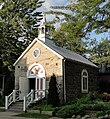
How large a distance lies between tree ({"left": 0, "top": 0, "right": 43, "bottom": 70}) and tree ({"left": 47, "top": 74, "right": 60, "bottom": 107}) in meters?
14.3

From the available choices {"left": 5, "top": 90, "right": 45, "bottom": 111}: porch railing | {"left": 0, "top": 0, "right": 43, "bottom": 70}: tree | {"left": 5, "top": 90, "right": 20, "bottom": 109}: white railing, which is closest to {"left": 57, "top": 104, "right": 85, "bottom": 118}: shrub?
{"left": 5, "top": 90, "right": 45, "bottom": 111}: porch railing

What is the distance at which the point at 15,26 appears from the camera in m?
40.2

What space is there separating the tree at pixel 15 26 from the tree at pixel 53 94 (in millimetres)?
14333

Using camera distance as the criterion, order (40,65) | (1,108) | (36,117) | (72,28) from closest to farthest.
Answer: (72,28), (36,117), (1,108), (40,65)

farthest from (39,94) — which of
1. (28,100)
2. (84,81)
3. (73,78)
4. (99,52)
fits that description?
(99,52)

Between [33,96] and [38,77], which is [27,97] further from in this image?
[38,77]

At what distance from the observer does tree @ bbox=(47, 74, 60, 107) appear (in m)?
25.0

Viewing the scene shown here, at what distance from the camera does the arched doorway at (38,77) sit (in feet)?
89.5

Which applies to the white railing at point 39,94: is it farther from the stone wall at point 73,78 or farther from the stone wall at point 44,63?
the stone wall at point 73,78

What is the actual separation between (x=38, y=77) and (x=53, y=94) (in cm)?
377

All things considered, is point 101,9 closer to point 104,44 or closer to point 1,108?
point 104,44

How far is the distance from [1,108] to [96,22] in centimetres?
1504

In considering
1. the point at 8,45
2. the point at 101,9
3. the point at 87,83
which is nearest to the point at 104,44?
the point at 101,9

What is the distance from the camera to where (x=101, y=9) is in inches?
520
